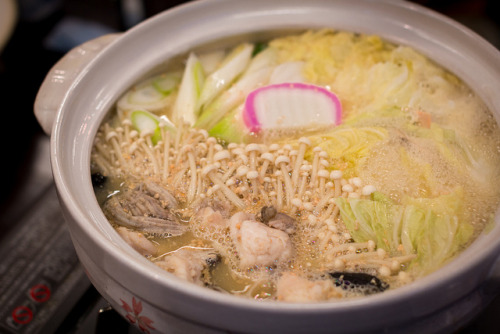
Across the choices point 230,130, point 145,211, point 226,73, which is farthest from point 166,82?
point 145,211

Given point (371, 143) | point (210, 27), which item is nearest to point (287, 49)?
point (210, 27)

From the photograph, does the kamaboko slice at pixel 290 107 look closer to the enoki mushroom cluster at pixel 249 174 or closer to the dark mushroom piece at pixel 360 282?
the enoki mushroom cluster at pixel 249 174

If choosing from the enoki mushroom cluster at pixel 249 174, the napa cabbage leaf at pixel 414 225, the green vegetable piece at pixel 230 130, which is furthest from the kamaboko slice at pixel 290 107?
the napa cabbage leaf at pixel 414 225

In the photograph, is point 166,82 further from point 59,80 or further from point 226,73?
point 59,80

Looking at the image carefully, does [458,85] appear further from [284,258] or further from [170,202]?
[170,202]

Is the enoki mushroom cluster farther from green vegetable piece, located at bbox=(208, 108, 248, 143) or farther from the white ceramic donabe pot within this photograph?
the white ceramic donabe pot
